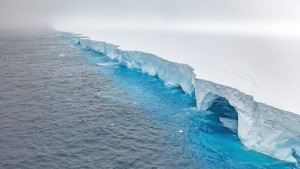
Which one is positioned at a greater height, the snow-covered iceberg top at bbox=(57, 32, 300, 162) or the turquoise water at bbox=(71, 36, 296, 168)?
the snow-covered iceberg top at bbox=(57, 32, 300, 162)

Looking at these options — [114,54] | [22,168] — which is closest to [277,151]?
[22,168]

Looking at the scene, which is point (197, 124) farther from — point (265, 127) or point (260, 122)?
point (265, 127)

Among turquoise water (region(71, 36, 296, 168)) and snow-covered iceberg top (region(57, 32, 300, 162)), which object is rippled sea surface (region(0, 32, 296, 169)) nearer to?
turquoise water (region(71, 36, 296, 168))

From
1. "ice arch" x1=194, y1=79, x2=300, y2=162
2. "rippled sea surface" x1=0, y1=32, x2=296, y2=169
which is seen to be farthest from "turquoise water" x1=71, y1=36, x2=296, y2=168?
"ice arch" x1=194, y1=79, x2=300, y2=162

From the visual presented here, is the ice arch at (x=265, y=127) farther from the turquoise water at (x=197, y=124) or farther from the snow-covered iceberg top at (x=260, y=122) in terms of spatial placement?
the turquoise water at (x=197, y=124)

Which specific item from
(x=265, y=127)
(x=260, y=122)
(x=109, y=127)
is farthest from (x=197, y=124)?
(x=109, y=127)

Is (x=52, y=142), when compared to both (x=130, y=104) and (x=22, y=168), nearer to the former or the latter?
(x=22, y=168)
